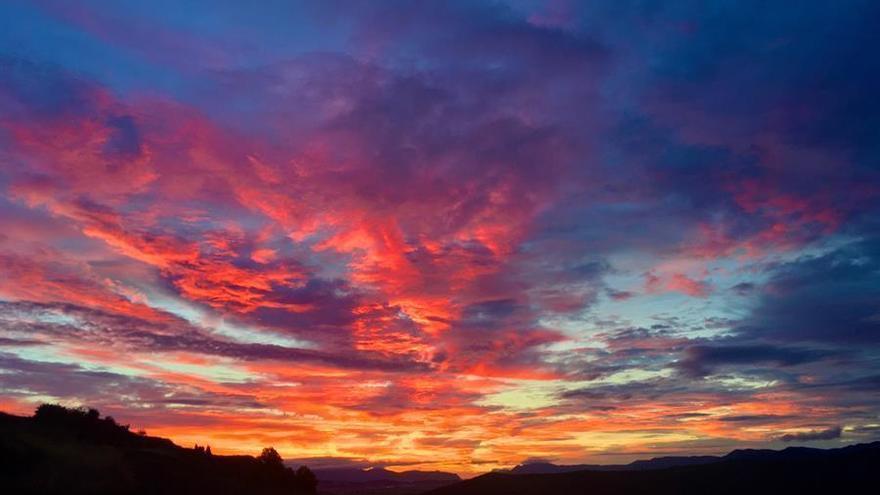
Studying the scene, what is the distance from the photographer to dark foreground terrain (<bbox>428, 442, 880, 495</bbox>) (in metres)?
118

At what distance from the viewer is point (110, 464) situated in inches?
1468

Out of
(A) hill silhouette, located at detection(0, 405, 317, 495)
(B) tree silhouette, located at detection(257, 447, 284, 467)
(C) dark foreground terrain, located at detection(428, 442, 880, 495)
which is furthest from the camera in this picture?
(C) dark foreground terrain, located at detection(428, 442, 880, 495)

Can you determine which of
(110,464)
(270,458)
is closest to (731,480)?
(270,458)

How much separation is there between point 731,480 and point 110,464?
4863 inches

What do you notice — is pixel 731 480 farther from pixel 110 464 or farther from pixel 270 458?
pixel 110 464

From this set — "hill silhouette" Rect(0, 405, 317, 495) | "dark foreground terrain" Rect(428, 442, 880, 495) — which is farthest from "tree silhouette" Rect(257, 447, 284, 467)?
"dark foreground terrain" Rect(428, 442, 880, 495)

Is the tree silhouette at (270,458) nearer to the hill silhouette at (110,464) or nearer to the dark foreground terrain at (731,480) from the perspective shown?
the hill silhouette at (110,464)

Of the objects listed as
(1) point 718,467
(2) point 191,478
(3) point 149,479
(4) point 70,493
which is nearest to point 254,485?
(2) point 191,478

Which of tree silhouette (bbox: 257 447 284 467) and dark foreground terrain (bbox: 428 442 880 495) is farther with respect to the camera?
dark foreground terrain (bbox: 428 442 880 495)

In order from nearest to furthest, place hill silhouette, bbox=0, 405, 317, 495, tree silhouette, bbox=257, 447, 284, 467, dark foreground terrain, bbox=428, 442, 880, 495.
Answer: hill silhouette, bbox=0, 405, 317, 495
tree silhouette, bbox=257, 447, 284, 467
dark foreground terrain, bbox=428, 442, 880, 495

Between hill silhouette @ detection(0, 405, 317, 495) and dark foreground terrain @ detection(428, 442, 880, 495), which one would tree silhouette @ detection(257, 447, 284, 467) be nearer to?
hill silhouette @ detection(0, 405, 317, 495)

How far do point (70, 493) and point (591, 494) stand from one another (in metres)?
119

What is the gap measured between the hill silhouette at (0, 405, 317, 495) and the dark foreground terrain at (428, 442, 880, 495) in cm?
8673

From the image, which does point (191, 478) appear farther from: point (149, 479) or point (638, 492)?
point (638, 492)
